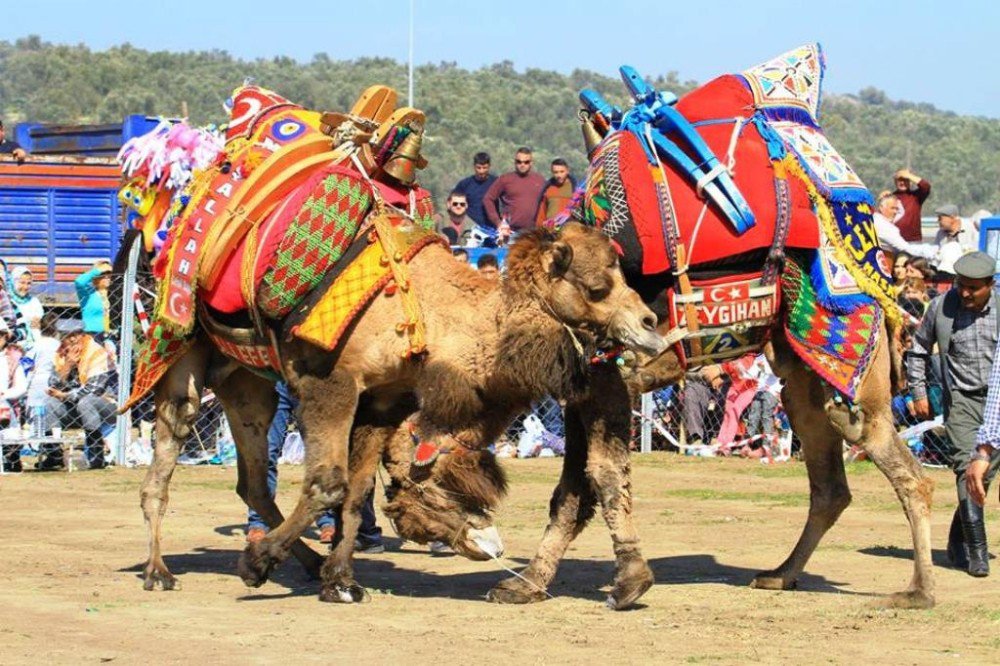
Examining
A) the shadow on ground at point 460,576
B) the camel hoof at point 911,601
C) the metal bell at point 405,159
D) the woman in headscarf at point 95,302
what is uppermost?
the metal bell at point 405,159

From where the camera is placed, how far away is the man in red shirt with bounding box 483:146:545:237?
21875 mm

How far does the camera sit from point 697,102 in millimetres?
9805

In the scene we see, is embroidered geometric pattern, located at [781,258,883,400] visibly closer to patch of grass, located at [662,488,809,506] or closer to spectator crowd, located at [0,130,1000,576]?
spectator crowd, located at [0,130,1000,576]

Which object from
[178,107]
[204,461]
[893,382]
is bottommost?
[204,461]

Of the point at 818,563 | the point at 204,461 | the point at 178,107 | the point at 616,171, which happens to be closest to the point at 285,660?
the point at 616,171

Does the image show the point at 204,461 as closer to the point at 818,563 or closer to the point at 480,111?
the point at 818,563

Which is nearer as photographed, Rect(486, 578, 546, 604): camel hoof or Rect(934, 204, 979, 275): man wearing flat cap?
Rect(486, 578, 546, 604): camel hoof

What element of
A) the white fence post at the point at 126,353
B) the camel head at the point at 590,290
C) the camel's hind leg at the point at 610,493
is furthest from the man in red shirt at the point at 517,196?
the camel head at the point at 590,290

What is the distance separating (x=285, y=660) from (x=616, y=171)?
322 centimetres

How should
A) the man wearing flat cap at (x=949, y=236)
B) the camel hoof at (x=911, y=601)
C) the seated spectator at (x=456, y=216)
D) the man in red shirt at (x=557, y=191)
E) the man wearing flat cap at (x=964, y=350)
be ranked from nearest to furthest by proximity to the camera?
1. the camel hoof at (x=911, y=601)
2. the man wearing flat cap at (x=964, y=350)
3. the man wearing flat cap at (x=949, y=236)
4. the man in red shirt at (x=557, y=191)
5. the seated spectator at (x=456, y=216)

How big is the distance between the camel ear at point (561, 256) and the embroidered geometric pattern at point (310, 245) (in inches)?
50.3

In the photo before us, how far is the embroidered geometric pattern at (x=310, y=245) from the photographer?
9375 millimetres

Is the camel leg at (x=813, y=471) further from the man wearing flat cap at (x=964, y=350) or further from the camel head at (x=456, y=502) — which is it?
the camel head at (x=456, y=502)

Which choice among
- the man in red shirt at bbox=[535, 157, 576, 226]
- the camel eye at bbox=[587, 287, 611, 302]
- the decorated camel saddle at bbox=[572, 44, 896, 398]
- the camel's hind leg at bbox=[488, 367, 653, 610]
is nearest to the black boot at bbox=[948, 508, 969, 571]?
the decorated camel saddle at bbox=[572, 44, 896, 398]
